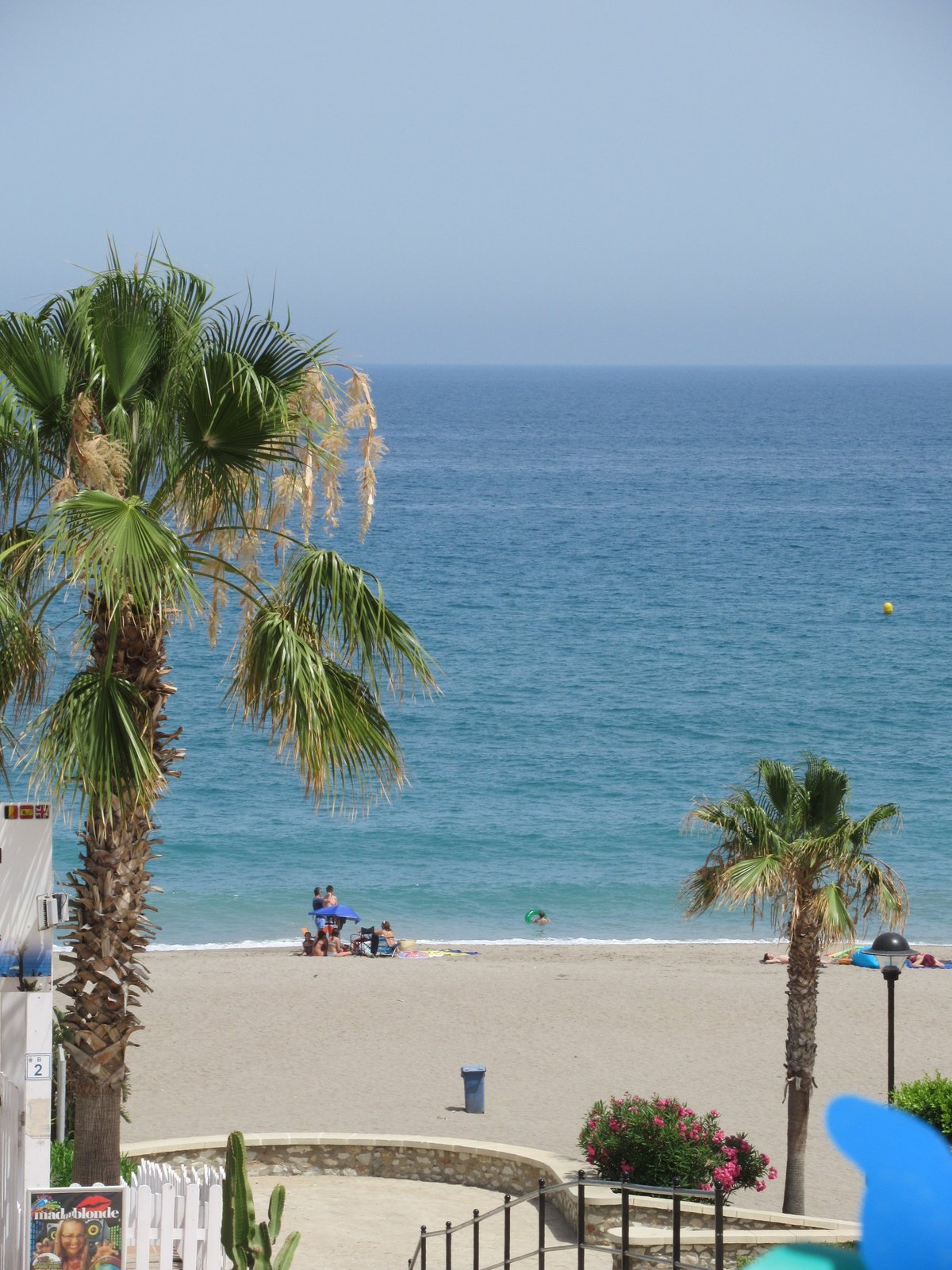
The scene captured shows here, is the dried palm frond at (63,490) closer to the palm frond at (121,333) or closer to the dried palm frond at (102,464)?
the dried palm frond at (102,464)

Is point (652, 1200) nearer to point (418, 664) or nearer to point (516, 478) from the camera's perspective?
point (418, 664)

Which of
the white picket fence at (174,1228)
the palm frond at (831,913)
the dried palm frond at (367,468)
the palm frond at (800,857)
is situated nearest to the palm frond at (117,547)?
the dried palm frond at (367,468)

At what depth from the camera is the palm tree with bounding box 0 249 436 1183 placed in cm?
933

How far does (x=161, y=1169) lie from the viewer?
984 centimetres

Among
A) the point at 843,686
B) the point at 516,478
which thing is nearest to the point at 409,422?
the point at 516,478

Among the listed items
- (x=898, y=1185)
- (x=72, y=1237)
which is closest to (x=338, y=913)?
(x=72, y=1237)

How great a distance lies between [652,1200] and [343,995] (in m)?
13.6

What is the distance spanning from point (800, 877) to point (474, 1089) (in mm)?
6094

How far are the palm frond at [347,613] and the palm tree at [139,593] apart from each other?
0.04 ft

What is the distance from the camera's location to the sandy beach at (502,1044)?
1884 cm

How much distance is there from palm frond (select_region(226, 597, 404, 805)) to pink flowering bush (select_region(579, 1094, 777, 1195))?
17.1 feet

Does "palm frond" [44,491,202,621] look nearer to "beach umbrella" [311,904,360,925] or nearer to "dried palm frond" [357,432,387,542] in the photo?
"dried palm frond" [357,432,387,542]

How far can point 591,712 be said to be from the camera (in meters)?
54.7

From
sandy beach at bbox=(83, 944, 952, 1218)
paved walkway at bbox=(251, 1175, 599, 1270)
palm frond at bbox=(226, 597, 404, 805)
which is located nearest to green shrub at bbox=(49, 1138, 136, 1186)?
paved walkway at bbox=(251, 1175, 599, 1270)
